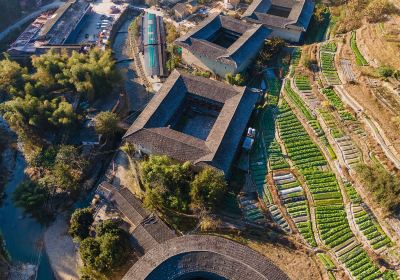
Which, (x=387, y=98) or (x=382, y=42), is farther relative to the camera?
(x=382, y=42)

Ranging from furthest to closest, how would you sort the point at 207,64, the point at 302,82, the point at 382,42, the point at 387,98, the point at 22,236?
the point at 207,64 < the point at 382,42 < the point at 302,82 < the point at 387,98 < the point at 22,236

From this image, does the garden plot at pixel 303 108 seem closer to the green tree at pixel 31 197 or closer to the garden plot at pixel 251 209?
the garden plot at pixel 251 209

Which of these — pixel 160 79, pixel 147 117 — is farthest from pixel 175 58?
pixel 147 117

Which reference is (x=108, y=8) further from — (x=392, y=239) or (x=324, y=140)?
(x=392, y=239)

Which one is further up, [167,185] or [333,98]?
[333,98]

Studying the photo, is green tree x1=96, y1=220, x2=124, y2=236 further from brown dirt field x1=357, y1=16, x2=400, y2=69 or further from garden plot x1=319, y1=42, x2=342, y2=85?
brown dirt field x1=357, y1=16, x2=400, y2=69

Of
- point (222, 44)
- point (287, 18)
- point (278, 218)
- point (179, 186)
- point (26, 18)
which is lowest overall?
point (278, 218)

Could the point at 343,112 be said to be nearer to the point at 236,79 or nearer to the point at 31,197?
the point at 236,79

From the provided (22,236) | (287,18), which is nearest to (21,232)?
(22,236)
